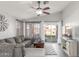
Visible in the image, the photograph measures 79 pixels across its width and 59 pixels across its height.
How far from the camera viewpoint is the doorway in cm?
293

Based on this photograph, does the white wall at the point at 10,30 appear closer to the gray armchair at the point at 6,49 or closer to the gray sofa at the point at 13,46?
the gray sofa at the point at 13,46

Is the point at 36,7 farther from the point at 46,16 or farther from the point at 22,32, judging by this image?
the point at 22,32

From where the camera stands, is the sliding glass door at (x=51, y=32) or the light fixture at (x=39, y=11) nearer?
the sliding glass door at (x=51, y=32)

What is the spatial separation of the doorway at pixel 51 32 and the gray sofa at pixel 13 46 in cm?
56

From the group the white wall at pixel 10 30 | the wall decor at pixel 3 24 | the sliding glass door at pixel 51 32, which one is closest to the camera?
the sliding glass door at pixel 51 32

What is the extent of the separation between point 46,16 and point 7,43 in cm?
119

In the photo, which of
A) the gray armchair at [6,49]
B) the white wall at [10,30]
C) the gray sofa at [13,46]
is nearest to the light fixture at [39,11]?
the white wall at [10,30]

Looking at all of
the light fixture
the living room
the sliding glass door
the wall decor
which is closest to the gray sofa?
the living room

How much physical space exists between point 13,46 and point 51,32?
1004 mm

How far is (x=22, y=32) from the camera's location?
3119mm

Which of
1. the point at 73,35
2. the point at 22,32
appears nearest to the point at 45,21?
the point at 22,32

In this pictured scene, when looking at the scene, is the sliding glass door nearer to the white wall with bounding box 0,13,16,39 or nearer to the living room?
the living room

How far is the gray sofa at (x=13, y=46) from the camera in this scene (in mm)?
3010

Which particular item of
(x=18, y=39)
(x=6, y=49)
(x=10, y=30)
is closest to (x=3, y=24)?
(x=10, y=30)
